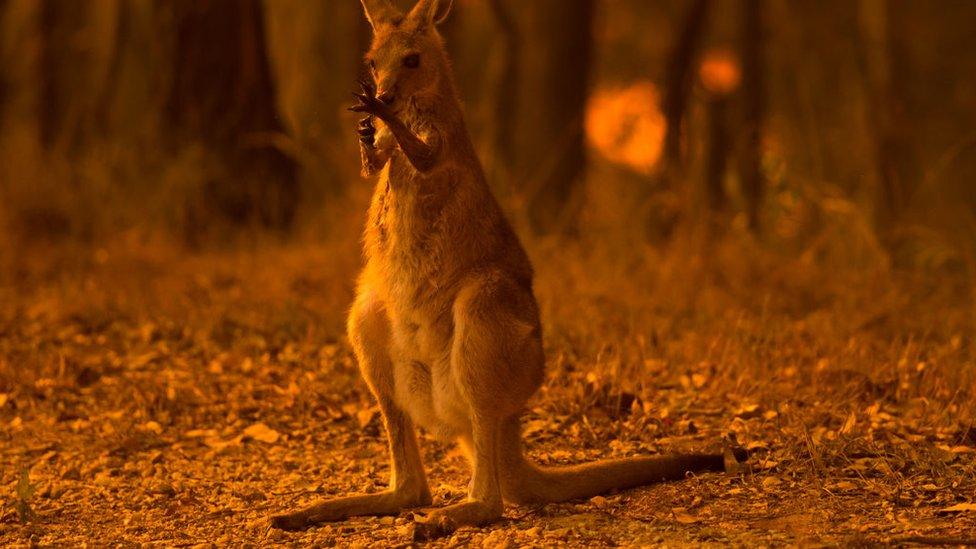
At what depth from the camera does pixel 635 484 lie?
4855 millimetres

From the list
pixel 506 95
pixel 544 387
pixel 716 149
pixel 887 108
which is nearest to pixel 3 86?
pixel 506 95

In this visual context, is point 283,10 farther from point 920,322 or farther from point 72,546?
point 72,546

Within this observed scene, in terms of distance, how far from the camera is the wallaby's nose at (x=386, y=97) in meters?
4.76

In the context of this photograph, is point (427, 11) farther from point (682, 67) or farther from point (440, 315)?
point (682, 67)

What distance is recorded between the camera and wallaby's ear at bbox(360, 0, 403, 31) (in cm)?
512

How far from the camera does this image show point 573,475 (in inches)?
188

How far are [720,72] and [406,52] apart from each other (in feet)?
47.3

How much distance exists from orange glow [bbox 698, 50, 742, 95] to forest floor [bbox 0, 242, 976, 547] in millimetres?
6046

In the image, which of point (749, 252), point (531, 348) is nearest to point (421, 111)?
point (531, 348)

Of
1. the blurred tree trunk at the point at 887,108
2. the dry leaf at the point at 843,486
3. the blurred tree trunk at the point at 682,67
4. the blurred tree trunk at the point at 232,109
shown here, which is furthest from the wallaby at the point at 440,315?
the blurred tree trunk at the point at 682,67

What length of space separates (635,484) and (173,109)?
659 centimetres

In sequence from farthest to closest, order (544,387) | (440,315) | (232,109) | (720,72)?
1. (720,72)
2. (232,109)
3. (544,387)
4. (440,315)

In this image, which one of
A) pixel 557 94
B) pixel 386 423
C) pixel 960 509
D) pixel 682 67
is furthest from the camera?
pixel 682 67

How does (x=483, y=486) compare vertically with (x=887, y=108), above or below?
below
